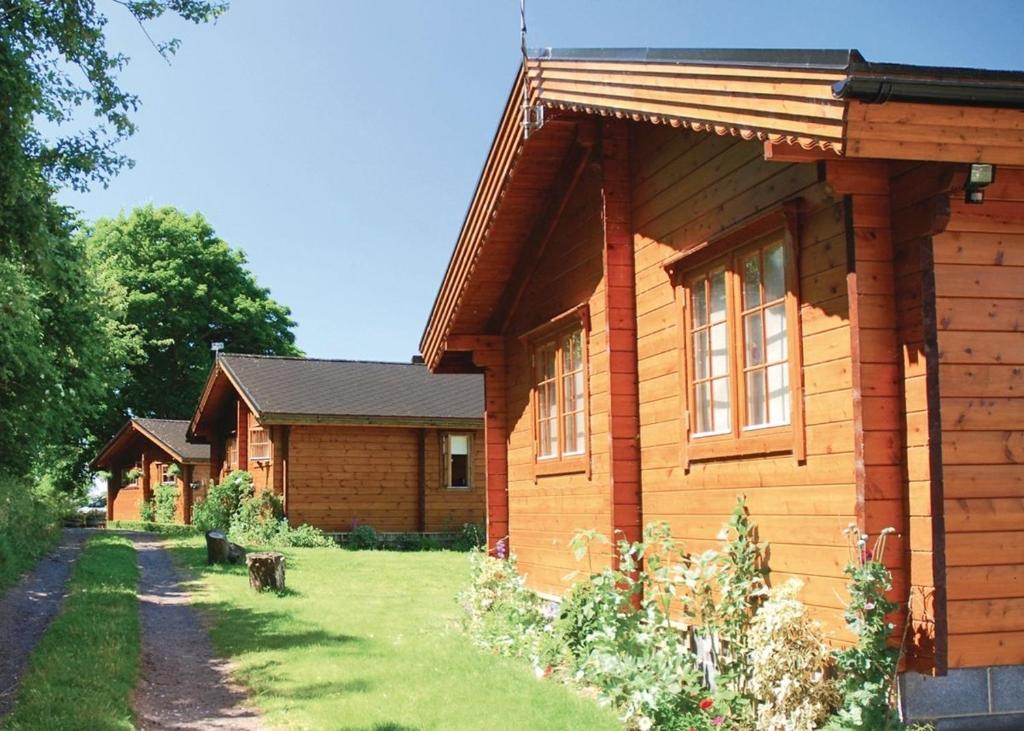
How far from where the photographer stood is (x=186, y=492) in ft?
124

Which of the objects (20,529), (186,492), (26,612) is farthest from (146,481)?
(26,612)

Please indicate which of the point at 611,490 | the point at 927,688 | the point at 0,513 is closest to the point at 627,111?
the point at 611,490

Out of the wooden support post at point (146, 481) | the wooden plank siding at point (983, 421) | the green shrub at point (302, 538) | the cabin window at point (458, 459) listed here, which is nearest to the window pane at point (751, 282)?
the wooden plank siding at point (983, 421)

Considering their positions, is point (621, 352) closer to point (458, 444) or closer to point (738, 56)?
point (738, 56)

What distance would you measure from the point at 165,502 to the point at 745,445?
35505 millimetres

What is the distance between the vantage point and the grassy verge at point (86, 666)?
7.48m

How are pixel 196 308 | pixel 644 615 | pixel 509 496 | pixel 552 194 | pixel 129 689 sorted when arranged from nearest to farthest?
pixel 644 615, pixel 129 689, pixel 552 194, pixel 509 496, pixel 196 308

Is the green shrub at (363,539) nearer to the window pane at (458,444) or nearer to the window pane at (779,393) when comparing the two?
the window pane at (458,444)

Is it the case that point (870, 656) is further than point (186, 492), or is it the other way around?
point (186, 492)

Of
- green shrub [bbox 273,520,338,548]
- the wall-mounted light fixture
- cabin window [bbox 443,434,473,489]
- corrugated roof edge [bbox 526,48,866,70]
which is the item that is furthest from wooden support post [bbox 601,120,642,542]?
cabin window [bbox 443,434,473,489]

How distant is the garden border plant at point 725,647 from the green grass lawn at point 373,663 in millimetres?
467

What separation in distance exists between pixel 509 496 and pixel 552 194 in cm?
383

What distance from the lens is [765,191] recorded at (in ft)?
23.1

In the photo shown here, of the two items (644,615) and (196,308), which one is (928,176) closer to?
(644,615)
